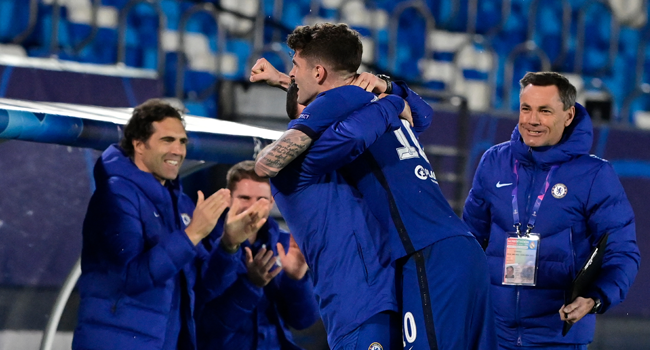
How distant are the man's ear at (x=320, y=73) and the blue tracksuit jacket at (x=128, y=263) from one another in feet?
3.77

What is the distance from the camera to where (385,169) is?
8.77 ft

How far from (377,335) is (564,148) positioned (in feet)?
4.28

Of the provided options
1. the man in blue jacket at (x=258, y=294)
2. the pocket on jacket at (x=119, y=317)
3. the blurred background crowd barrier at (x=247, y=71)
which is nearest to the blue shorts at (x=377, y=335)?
the pocket on jacket at (x=119, y=317)

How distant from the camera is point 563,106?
3.42 metres

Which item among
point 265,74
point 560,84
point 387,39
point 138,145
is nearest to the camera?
point 265,74

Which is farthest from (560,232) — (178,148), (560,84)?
(178,148)

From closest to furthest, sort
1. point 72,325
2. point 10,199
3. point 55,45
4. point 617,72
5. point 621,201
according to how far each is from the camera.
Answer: point 621,201 < point 10,199 < point 72,325 < point 55,45 < point 617,72

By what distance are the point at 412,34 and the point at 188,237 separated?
215 inches

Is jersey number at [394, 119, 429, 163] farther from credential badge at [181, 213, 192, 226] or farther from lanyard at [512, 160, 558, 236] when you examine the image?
credential badge at [181, 213, 192, 226]

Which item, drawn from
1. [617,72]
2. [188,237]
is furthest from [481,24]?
[188,237]

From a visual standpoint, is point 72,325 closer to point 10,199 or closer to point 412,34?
point 10,199

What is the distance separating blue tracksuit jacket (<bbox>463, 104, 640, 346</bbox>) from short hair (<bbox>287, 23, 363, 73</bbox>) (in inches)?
42.3

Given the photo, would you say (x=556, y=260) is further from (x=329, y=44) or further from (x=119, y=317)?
(x=119, y=317)

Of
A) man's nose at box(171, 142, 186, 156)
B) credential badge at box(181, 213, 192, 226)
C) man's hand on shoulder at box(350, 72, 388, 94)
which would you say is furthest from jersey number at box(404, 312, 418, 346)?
credential badge at box(181, 213, 192, 226)
